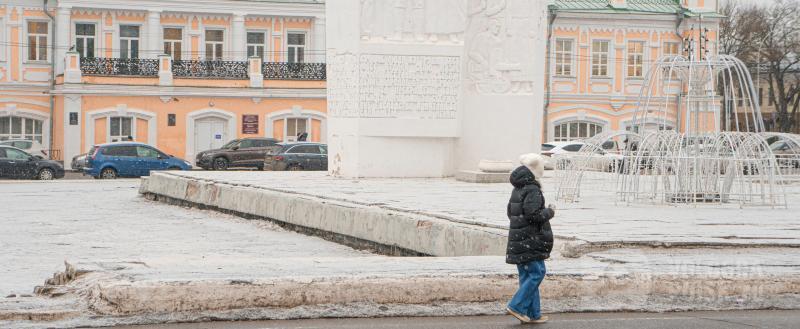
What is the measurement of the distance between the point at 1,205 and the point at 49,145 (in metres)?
25.2

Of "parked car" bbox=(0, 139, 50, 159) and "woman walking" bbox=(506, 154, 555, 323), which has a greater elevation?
"parked car" bbox=(0, 139, 50, 159)

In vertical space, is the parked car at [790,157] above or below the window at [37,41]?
below

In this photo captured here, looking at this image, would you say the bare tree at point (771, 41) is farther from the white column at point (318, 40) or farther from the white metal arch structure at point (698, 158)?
the white metal arch structure at point (698, 158)

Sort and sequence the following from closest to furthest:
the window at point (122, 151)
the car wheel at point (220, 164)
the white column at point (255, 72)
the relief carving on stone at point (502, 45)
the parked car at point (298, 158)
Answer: the relief carving on stone at point (502, 45)
the parked car at point (298, 158)
the window at point (122, 151)
the car wheel at point (220, 164)
the white column at point (255, 72)

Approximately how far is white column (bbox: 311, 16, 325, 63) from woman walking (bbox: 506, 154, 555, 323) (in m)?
45.3

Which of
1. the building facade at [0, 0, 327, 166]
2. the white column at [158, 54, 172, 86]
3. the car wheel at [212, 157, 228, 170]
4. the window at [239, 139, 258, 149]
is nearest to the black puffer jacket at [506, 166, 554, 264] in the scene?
the car wheel at [212, 157, 228, 170]

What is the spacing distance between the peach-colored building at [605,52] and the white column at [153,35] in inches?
663

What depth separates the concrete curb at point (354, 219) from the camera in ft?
46.8

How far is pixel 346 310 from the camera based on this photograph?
10539 millimetres

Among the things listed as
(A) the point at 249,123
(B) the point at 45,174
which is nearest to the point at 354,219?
(B) the point at 45,174

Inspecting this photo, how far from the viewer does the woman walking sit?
1021cm

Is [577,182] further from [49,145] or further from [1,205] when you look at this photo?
[49,145]

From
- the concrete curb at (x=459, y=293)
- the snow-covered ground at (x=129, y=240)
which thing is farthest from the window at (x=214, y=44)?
the concrete curb at (x=459, y=293)

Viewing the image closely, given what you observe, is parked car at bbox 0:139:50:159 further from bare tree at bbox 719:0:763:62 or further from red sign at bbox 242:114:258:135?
bare tree at bbox 719:0:763:62
